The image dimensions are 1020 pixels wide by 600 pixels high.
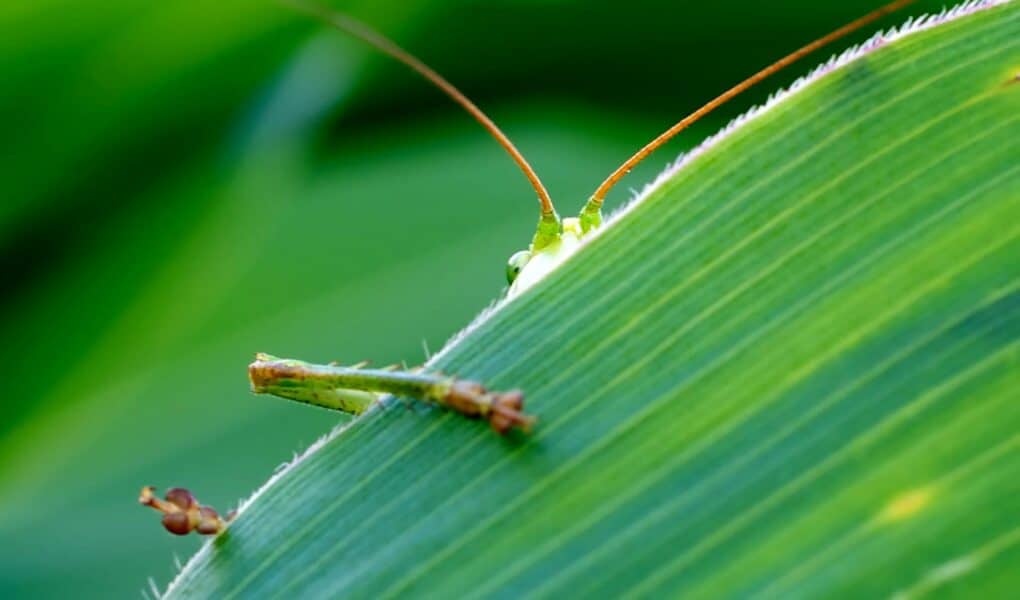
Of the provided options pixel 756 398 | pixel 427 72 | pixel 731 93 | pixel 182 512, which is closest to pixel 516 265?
pixel 427 72

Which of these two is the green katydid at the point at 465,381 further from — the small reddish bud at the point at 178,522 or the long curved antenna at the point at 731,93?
the small reddish bud at the point at 178,522

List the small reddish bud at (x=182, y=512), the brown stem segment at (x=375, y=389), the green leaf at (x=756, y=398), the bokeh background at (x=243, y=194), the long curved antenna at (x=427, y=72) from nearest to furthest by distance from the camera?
the green leaf at (x=756, y=398) → the brown stem segment at (x=375, y=389) → the small reddish bud at (x=182, y=512) → the long curved antenna at (x=427, y=72) → the bokeh background at (x=243, y=194)

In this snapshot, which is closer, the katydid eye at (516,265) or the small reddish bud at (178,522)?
the small reddish bud at (178,522)

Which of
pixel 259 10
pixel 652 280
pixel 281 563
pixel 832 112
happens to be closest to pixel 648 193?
pixel 652 280

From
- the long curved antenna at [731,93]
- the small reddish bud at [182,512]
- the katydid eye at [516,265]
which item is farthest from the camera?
the katydid eye at [516,265]

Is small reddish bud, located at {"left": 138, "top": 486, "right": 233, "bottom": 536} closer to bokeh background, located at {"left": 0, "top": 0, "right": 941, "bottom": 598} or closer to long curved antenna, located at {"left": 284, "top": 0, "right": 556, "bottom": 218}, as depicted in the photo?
bokeh background, located at {"left": 0, "top": 0, "right": 941, "bottom": 598}

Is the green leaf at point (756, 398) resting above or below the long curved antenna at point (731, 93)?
below

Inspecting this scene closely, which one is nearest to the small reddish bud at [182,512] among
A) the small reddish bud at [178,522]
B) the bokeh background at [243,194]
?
the small reddish bud at [178,522]

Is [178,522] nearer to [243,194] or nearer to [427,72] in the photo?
[427,72]
